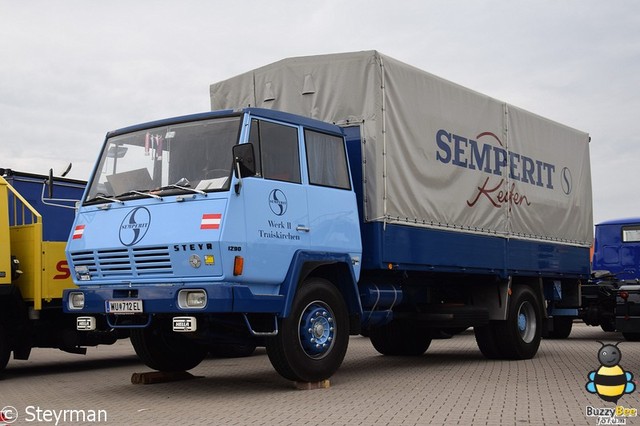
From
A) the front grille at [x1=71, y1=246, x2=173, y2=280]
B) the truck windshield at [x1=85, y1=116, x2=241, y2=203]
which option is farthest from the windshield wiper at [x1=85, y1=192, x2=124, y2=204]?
the front grille at [x1=71, y1=246, x2=173, y2=280]

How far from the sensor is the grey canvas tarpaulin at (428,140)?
1049 cm

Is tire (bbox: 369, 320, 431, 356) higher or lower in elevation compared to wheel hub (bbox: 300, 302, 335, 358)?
lower

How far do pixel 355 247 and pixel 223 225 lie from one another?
215 cm

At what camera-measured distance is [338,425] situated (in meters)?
7.05

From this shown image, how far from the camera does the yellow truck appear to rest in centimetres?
1116

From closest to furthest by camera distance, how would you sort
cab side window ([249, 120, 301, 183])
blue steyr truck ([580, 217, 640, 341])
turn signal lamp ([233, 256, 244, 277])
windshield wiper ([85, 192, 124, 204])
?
turn signal lamp ([233, 256, 244, 277]) → cab side window ([249, 120, 301, 183]) → windshield wiper ([85, 192, 124, 204]) → blue steyr truck ([580, 217, 640, 341])

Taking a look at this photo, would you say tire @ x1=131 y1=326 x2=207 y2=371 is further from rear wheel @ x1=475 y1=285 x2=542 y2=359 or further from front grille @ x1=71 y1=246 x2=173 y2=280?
rear wheel @ x1=475 y1=285 x2=542 y2=359

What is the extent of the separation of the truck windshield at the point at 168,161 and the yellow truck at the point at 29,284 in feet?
4.82

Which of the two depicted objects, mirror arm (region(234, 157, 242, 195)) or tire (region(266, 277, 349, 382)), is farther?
tire (region(266, 277, 349, 382))

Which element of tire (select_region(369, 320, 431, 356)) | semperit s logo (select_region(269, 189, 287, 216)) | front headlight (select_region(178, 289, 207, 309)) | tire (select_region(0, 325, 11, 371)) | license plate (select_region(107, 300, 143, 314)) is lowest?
tire (select_region(369, 320, 431, 356))

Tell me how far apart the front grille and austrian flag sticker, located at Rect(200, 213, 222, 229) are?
1.67 ft

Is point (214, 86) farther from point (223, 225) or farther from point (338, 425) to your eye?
point (338, 425)

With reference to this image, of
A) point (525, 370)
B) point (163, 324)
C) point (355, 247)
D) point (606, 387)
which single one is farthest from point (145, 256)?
point (525, 370)

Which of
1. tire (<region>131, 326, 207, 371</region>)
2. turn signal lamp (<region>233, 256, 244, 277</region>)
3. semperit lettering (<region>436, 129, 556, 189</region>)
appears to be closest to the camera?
turn signal lamp (<region>233, 256, 244, 277</region>)
